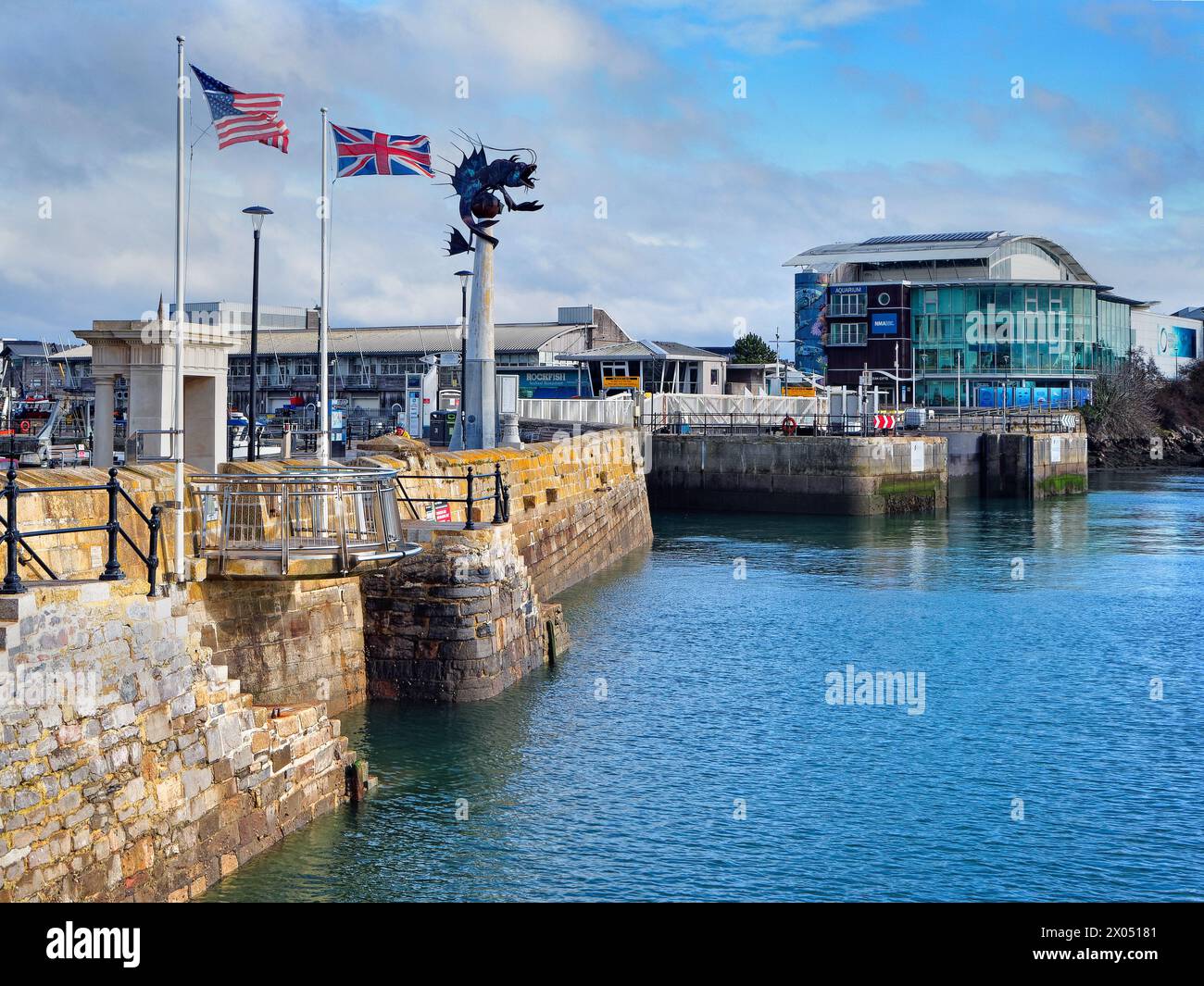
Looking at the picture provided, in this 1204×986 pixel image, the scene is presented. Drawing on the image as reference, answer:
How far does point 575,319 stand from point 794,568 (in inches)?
2610

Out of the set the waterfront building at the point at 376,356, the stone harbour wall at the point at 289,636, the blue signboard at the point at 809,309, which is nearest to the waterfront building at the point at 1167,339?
the blue signboard at the point at 809,309

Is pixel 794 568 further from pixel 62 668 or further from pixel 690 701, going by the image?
pixel 62 668

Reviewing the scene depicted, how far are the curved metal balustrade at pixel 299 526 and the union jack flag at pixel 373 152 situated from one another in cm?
857

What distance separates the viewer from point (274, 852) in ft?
46.8

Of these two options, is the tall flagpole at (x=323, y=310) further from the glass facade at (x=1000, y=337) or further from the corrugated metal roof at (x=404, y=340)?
the glass facade at (x=1000, y=337)

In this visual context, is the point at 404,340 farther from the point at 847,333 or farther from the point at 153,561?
the point at 153,561

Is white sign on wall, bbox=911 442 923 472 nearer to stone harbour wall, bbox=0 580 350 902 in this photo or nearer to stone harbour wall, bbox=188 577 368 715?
stone harbour wall, bbox=188 577 368 715

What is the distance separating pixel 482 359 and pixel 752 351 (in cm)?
8168

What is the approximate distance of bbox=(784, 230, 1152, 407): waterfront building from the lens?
347 feet

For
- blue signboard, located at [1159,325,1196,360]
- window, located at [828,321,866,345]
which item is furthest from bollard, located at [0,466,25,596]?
blue signboard, located at [1159,325,1196,360]

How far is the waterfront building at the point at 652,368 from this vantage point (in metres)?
83.2

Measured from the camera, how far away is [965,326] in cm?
10556
